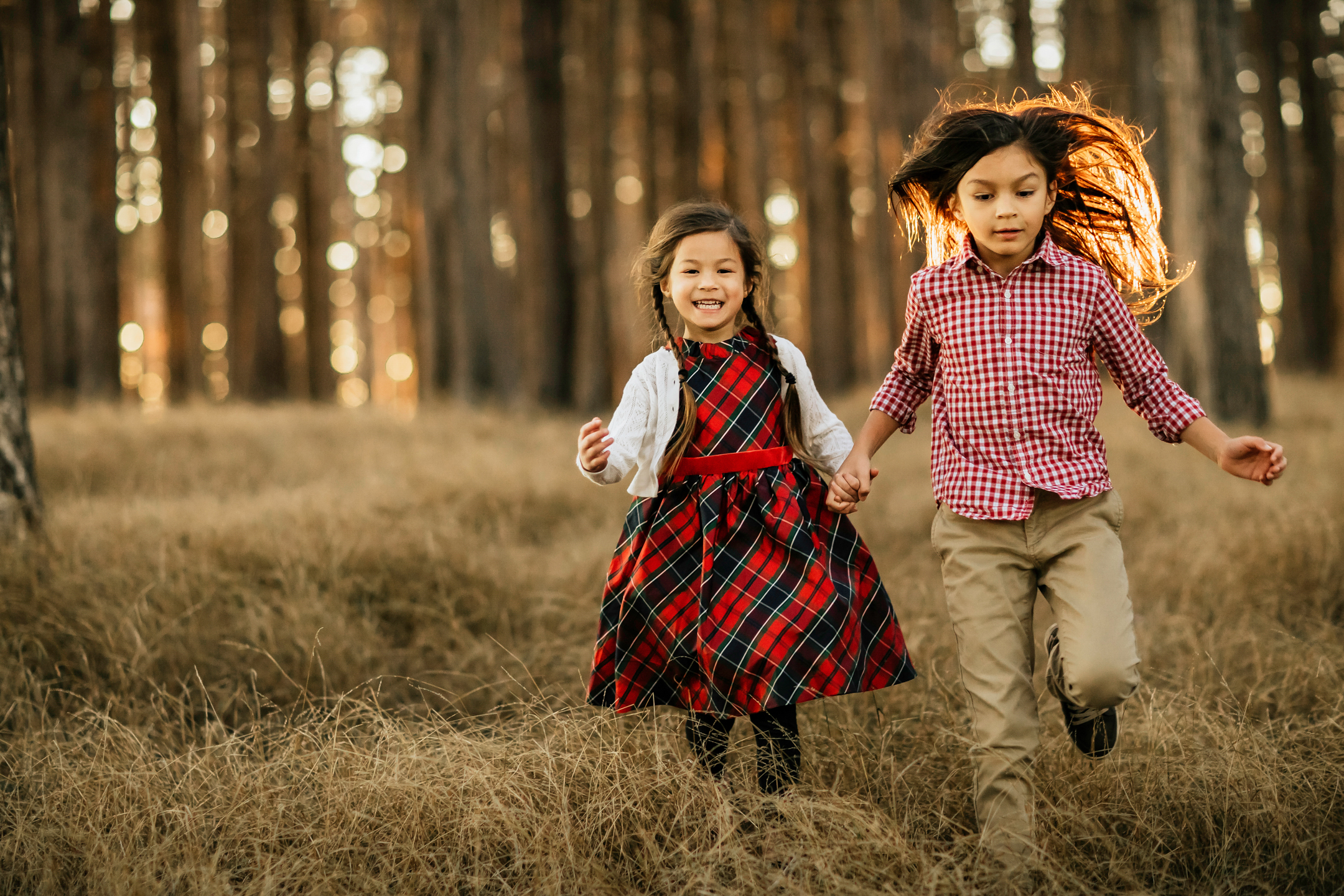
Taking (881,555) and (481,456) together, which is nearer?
(881,555)

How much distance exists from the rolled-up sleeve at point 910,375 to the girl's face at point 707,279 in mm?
446

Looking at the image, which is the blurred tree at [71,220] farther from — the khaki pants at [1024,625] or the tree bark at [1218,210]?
the khaki pants at [1024,625]

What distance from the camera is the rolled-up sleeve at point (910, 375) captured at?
2.35 m

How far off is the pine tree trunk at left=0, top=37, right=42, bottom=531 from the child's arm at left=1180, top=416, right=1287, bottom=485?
443 cm

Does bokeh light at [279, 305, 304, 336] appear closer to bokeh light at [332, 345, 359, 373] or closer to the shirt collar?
bokeh light at [332, 345, 359, 373]

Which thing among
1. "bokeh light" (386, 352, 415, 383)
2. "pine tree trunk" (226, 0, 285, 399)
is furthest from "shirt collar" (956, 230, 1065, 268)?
"bokeh light" (386, 352, 415, 383)

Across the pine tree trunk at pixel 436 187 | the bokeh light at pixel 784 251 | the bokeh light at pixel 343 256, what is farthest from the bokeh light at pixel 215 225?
the bokeh light at pixel 784 251

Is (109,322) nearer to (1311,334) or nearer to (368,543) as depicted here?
(368,543)

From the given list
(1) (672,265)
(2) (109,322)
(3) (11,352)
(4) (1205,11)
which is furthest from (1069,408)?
(2) (109,322)

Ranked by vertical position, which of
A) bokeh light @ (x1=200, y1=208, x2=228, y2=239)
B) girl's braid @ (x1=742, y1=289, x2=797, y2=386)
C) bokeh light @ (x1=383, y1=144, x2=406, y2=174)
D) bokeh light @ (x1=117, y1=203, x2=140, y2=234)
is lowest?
girl's braid @ (x1=742, y1=289, x2=797, y2=386)

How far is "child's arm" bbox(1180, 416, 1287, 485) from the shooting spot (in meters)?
1.96

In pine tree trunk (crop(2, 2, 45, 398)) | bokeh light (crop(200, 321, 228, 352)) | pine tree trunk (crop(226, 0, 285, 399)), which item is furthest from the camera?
bokeh light (crop(200, 321, 228, 352))

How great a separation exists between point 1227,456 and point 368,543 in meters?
3.28

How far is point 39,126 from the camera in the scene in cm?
1226
